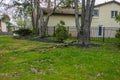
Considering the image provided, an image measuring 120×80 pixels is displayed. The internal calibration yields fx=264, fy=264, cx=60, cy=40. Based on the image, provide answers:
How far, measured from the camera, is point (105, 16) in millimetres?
38031

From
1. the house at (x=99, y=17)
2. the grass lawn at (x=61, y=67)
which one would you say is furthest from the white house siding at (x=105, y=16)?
the grass lawn at (x=61, y=67)

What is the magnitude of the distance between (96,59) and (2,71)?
4490mm

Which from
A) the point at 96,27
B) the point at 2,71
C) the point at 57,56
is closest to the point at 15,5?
the point at 96,27

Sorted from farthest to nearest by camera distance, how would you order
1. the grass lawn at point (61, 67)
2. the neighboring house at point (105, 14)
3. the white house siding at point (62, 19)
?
the neighboring house at point (105, 14), the white house siding at point (62, 19), the grass lawn at point (61, 67)

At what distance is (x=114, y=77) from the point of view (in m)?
9.20

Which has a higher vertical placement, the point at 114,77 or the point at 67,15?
the point at 67,15

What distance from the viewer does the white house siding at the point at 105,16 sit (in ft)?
124

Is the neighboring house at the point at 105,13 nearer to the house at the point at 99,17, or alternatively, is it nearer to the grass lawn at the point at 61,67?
the house at the point at 99,17

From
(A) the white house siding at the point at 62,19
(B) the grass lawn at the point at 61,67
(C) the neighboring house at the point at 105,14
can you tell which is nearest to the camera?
(B) the grass lawn at the point at 61,67

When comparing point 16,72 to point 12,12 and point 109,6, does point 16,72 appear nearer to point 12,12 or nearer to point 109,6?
point 12,12

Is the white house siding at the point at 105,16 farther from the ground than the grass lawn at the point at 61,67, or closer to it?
farther from the ground

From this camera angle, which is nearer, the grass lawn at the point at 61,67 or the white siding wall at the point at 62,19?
the grass lawn at the point at 61,67

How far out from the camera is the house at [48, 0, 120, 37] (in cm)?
3644

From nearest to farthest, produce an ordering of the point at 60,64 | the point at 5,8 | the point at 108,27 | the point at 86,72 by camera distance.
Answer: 1. the point at 86,72
2. the point at 60,64
3. the point at 5,8
4. the point at 108,27
